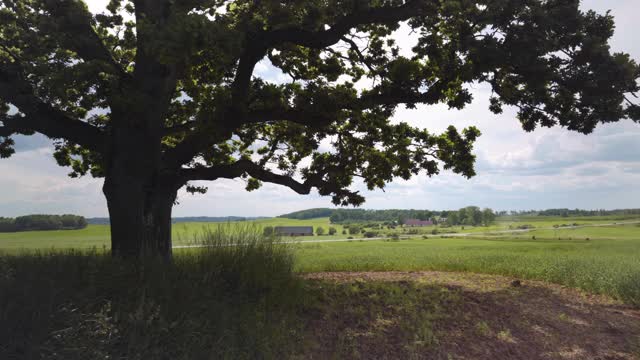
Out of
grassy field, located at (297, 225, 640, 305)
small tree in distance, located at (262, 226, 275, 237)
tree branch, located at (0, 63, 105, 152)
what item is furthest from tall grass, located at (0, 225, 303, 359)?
tree branch, located at (0, 63, 105, 152)

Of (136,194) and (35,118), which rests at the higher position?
(35,118)

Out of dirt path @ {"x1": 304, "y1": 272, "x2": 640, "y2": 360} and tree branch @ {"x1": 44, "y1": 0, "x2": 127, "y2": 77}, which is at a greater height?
tree branch @ {"x1": 44, "y1": 0, "x2": 127, "y2": 77}

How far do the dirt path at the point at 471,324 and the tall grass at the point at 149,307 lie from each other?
3.04 ft

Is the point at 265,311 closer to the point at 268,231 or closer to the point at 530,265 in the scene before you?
the point at 268,231

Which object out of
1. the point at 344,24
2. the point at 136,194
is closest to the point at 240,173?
the point at 136,194

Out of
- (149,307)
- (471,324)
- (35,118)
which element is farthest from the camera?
(35,118)

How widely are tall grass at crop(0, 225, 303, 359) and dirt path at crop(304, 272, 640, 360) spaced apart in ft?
3.04

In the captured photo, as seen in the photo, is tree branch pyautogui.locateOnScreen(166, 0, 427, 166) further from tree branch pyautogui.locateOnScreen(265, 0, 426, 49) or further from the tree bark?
the tree bark

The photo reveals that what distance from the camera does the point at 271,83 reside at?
1010cm

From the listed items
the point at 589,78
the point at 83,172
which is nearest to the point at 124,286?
the point at 589,78

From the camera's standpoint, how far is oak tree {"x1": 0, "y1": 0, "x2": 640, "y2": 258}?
8023mm

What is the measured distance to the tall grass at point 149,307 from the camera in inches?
197

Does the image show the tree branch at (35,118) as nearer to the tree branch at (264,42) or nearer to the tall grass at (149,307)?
the tree branch at (264,42)

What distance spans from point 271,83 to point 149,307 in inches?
240
